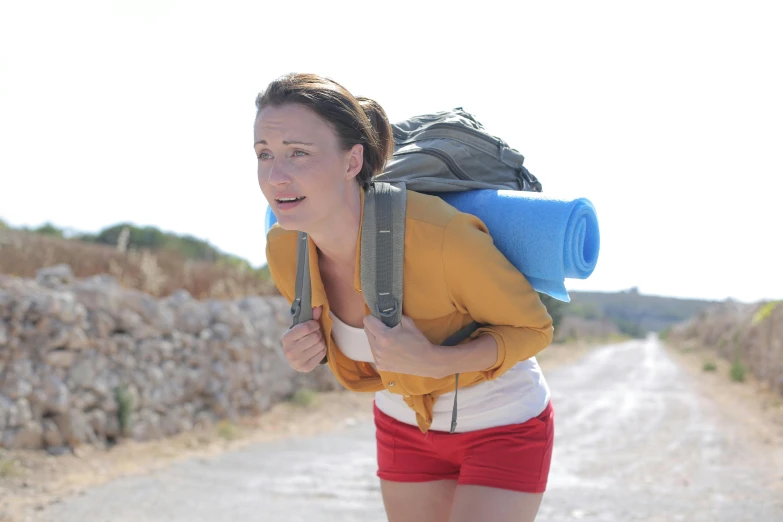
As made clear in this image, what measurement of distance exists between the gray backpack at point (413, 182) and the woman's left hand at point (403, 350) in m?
0.05

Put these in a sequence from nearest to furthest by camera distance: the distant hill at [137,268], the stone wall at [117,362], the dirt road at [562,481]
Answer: the dirt road at [562,481] < the stone wall at [117,362] < the distant hill at [137,268]

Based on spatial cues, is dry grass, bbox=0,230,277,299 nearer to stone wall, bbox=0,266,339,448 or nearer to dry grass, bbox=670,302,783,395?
stone wall, bbox=0,266,339,448

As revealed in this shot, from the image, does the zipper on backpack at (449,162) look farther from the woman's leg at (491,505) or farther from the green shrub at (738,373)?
the green shrub at (738,373)

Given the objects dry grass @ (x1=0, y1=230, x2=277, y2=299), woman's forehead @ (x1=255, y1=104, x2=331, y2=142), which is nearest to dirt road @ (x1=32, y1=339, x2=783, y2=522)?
dry grass @ (x1=0, y1=230, x2=277, y2=299)

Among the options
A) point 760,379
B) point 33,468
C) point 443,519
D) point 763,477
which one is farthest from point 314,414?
point 760,379

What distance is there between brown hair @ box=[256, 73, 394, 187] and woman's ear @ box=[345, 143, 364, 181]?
21 mm

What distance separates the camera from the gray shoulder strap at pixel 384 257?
1970 mm

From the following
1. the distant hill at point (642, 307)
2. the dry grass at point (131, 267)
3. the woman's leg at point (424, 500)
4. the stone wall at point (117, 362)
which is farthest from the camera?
the distant hill at point (642, 307)

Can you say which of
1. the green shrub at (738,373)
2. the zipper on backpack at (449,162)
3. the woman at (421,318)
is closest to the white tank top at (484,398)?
the woman at (421,318)

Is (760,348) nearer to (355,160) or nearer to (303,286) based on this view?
(303,286)

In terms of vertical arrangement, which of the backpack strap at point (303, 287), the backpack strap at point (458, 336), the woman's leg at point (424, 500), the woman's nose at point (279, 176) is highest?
the woman's nose at point (279, 176)

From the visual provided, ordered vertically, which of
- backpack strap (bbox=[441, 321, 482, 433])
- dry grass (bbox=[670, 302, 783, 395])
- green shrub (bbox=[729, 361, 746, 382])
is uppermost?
backpack strap (bbox=[441, 321, 482, 433])

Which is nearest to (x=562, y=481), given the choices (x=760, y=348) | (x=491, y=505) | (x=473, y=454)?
(x=473, y=454)

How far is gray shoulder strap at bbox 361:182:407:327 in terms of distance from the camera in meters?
1.97
